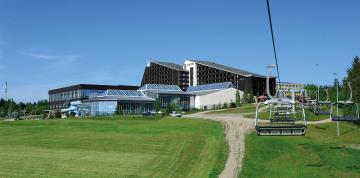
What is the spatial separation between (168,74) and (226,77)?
30742 mm

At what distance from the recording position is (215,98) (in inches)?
5782

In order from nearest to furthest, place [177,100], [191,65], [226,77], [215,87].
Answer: [177,100] < [215,87] < [226,77] < [191,65]

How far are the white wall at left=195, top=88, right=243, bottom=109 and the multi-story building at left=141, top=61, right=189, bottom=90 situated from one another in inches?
1502

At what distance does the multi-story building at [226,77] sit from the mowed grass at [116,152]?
9312 cm

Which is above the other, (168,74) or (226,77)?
(168,74)

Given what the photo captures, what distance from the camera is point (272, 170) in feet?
121

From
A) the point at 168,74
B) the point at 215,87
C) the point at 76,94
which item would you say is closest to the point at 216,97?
the point at 215,87

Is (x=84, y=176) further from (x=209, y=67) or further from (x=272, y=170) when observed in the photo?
(x=209, y=67)

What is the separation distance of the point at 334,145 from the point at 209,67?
12706 centimetres

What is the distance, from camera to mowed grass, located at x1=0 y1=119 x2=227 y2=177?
118ft

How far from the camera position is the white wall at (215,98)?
145250 millimetres

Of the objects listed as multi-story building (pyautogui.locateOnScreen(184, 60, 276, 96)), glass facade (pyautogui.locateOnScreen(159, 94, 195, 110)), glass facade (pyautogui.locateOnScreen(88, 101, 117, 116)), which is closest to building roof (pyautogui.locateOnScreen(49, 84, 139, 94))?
multi-story building (pyautogui.locateOnScreen(184, 60, 276, 96))

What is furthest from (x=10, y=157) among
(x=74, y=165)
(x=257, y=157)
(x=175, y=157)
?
(x=257, y=157)

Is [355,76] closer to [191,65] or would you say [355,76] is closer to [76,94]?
[191,65]
